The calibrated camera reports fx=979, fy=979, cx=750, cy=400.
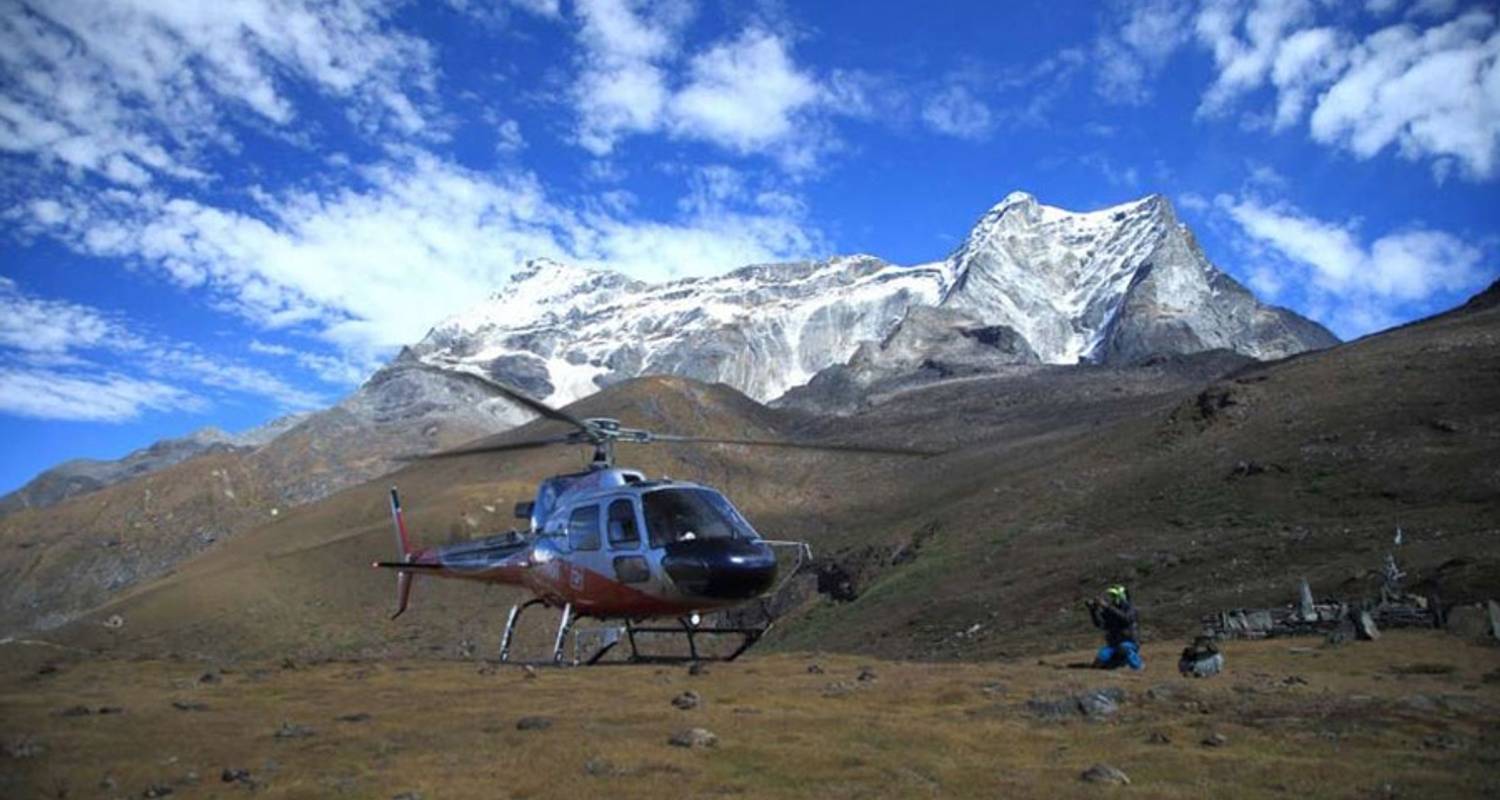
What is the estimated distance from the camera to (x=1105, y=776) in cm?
843

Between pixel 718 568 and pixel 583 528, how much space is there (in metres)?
3.53

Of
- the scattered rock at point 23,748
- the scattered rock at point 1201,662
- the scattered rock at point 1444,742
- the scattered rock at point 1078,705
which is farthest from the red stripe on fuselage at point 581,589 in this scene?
the scattered rock at point 1444,742

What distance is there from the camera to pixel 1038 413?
115375 millimetres

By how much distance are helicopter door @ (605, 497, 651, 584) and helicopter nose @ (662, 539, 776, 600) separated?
0.68 metres

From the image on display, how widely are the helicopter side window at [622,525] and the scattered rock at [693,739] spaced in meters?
8.39

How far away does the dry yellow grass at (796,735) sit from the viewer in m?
8.45

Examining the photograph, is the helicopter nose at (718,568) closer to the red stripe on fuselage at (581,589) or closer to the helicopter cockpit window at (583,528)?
the red stripe on fuselage at (581,589)

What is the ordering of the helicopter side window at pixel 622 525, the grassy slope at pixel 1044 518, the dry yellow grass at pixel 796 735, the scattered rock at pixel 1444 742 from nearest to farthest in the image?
the dry yellow grass at pixel 796 735, the scattered rock at pixel 1444 742, the helicopter side window at pixel 622 525, the grassy slope at pixel 1044 518

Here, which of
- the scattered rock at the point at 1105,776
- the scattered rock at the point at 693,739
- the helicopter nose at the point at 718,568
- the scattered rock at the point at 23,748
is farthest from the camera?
the helicopter nose at the point at 718,568

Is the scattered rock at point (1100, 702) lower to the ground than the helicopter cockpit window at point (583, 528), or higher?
lower

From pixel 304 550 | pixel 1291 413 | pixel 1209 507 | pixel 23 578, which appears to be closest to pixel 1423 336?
pixel 1291 413

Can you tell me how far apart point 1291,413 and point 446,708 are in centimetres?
5161

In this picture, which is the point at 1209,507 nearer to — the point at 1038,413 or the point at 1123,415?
the point at 1123,415

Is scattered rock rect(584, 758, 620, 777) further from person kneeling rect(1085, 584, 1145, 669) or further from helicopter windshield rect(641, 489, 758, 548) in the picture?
person kneeling rect(1085, 584, 1145, 669)
